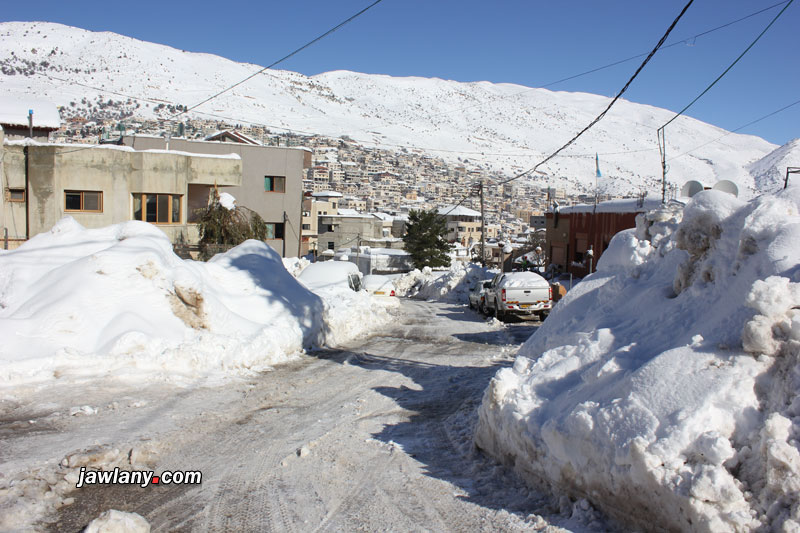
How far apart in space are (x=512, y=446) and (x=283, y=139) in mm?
198676

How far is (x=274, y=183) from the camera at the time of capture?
40125 mm

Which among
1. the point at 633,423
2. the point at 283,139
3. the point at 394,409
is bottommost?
the point at 394,409

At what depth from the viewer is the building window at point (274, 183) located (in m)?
39.8

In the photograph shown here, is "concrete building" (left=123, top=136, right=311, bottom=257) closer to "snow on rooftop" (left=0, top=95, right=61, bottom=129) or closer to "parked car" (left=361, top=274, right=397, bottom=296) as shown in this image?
"snow on rooftop" (left=0, top=95, right=61, bottom=129)

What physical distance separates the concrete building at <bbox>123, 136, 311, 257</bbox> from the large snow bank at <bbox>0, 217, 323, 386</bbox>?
24.4m

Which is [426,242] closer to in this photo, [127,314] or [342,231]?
[342,231]

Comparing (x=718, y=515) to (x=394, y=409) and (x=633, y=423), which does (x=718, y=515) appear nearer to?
(x=633, y=423)

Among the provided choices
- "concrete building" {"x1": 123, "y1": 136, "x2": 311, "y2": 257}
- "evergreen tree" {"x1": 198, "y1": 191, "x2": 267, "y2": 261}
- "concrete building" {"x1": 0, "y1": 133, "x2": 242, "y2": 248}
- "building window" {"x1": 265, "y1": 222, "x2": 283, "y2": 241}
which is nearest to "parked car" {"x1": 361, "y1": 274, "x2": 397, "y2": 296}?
"evergreen tree" {"x1": 198, "y1": 191, "x2": 267, "y2": 261}

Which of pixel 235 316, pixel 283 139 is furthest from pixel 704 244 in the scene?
pixel 283 139

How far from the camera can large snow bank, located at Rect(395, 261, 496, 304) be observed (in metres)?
33.5

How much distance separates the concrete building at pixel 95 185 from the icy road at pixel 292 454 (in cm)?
1576

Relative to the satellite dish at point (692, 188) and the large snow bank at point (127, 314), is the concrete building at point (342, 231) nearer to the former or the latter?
the satellite dish at point (692, 188)

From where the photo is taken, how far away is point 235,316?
1307 cm

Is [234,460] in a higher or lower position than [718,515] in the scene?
lower
